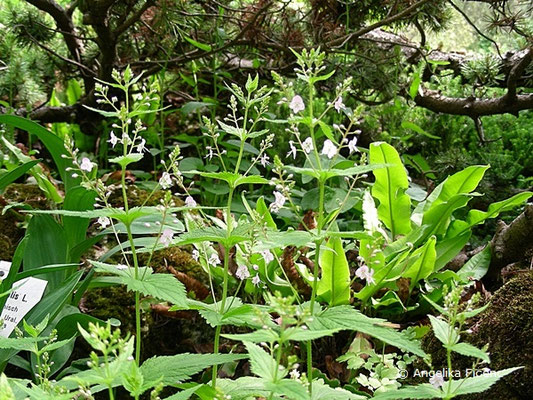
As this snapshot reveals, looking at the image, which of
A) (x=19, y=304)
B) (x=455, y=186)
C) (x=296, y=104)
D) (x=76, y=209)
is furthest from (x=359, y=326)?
(x=455, y=186)

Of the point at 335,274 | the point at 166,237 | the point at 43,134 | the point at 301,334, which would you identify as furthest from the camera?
the point at 43,134

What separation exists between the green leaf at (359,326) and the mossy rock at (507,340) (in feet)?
1.89

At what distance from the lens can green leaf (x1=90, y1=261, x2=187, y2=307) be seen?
106cm

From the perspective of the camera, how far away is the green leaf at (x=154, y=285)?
1063 mm

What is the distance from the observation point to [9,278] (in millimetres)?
1526

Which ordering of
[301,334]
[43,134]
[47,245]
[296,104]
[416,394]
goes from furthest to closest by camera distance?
[43,134] < [47,245] < [296,104] < [416,394] < [301,334]

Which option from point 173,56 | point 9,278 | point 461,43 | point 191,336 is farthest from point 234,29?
point 461,43

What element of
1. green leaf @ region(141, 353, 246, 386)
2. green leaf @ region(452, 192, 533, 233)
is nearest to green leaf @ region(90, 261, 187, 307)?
green leaf @ region(141, 353, 246, 386)

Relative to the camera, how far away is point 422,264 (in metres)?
1.95

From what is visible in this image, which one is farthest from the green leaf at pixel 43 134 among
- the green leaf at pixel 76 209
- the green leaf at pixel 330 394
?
the green leaf at pixel 330 394

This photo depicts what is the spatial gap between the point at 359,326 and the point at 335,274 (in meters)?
0.78

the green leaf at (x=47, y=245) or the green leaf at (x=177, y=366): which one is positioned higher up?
the green leaf at (x=47, y=245)

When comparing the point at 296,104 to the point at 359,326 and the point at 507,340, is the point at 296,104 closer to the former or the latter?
the point at 359,326

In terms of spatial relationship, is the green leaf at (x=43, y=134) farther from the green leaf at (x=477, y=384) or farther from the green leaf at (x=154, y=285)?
the green leaf at (x=477, y=384)
